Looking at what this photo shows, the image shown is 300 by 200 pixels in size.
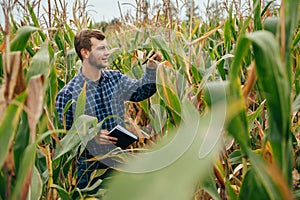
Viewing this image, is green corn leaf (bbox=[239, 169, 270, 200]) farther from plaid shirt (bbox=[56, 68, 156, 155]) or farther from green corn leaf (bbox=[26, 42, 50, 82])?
plaid shirt (bbox=[56, 68, 156, 155])

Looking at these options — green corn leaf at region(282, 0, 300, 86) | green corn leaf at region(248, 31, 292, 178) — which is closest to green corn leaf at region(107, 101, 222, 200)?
green corn leaf at region(248, 31, 292, 178)

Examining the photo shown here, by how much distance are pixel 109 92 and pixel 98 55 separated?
0.40ft

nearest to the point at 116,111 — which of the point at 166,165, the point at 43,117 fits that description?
the point at 43,117

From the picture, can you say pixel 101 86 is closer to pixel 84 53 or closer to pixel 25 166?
pixel 84 53

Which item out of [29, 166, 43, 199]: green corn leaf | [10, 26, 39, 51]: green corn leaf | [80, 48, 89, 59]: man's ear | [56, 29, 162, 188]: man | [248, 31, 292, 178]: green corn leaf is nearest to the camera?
[248, 31, 292, 178]: green corn leaf

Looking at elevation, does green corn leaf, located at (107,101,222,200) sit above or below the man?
above

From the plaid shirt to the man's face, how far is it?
0.17ft

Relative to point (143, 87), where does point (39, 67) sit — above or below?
above

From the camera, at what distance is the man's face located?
1303mm

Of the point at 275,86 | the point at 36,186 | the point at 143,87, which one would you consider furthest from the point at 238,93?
the point at 143,87

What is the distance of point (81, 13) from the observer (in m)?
2.33

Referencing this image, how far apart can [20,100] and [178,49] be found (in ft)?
3.05

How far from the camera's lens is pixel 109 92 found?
4.51ft

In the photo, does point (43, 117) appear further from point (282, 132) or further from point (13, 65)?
point (282, 132)
